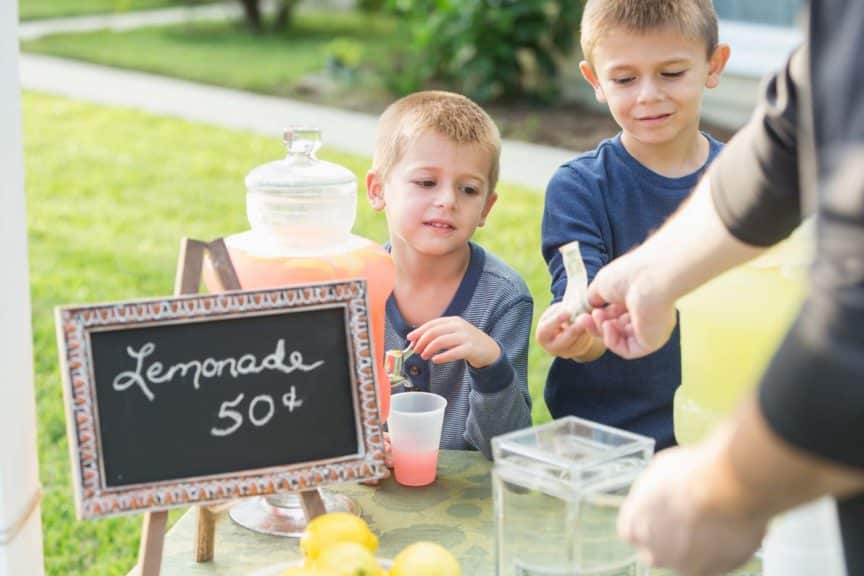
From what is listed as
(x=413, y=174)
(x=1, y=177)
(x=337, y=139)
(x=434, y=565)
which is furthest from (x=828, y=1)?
(x=337, y=139)

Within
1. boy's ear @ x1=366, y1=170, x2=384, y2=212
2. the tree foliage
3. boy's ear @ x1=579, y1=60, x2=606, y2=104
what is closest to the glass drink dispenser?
boy's ear @ x1=366, y1=170, x2=384, y2=212

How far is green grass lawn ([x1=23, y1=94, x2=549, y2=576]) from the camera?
11.1 feet

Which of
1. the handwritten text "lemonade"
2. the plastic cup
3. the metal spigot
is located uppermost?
the handwritten text "lemonade"

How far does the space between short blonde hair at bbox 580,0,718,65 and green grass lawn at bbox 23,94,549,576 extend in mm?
1869

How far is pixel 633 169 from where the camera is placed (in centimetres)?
206

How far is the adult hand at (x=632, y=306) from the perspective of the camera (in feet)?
4.34

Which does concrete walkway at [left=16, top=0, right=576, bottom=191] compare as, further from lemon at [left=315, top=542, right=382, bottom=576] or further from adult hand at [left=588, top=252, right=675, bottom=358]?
lemon at [left=315, top=542, right=382, bottom=576]

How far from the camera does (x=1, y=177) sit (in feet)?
4.71

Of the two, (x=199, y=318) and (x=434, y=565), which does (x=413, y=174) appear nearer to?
(x=199, y=318)

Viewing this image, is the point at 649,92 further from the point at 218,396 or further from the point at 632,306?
the point at 218,396

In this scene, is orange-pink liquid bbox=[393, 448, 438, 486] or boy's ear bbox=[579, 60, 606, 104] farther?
boy's ear bbox=[579, 60, 606, 104]

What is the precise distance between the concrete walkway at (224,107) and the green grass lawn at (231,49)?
0.23 m

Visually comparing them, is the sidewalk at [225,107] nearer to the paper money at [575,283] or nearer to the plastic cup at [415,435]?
the plastic cup at [415,435]

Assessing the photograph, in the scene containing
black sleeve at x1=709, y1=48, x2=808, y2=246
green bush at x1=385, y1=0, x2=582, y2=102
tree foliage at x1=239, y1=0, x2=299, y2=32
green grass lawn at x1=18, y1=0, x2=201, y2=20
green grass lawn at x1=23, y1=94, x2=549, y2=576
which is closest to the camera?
black sleeve at x1=709, y1=48, x2=808, y2=246
